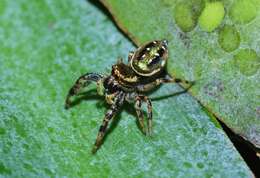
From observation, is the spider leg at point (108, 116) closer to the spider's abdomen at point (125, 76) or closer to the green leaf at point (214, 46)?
the spider's abdomen at point (125, 76)

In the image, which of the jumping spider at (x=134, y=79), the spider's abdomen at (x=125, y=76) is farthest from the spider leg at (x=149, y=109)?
the spider's abdomen at (x=125, y=76)

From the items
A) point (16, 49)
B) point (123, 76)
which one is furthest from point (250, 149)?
point (16, 49)

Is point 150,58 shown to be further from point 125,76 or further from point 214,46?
point 214,46

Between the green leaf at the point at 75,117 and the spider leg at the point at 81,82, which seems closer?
the green leaf at the point at 75,117

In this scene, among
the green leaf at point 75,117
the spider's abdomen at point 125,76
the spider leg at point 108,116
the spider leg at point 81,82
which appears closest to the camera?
the green leaf at point 75,117

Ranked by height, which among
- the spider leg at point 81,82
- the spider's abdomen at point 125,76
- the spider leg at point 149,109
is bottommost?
the spider leg at point 149,109

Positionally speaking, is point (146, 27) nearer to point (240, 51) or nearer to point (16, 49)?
point (240, 51)
